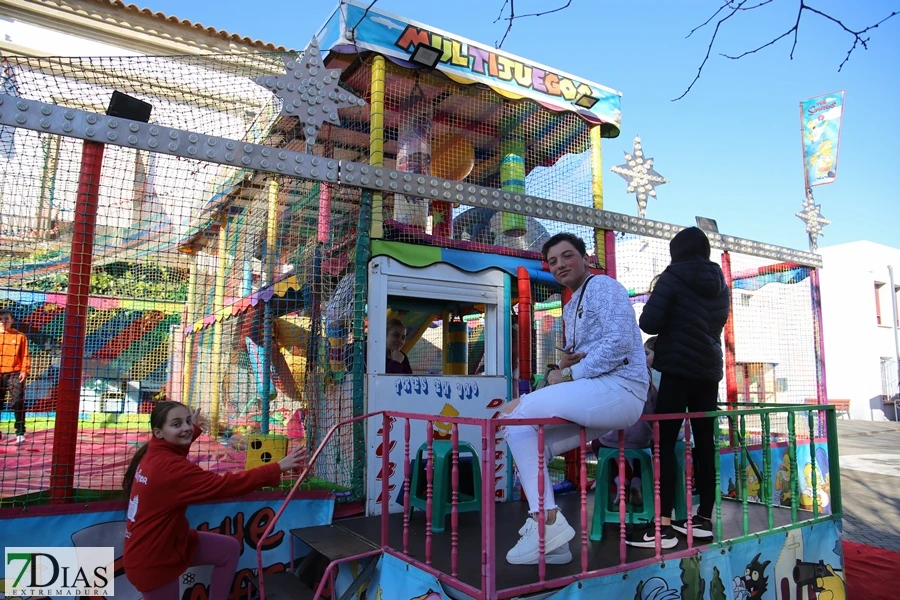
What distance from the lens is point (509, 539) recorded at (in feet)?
12.5

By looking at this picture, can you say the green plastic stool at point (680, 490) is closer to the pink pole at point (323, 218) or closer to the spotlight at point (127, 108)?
the pink pole at point (323, 218)

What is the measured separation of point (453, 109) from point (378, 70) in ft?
4.22

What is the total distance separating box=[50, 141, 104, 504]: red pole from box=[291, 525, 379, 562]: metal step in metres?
1.48

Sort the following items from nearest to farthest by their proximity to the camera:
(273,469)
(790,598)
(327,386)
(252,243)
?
1. (273,469)
2. (790,598)
3. (327,386)
4. (252,243)

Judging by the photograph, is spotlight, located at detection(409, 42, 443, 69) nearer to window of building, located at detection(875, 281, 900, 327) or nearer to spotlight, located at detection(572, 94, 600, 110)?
spotlight, located at detection(572, 94, 600, 110)

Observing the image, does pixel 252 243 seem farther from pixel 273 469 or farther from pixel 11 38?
pixel 11 38

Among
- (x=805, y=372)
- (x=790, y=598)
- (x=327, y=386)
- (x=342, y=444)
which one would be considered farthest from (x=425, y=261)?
(x=805, y=372)

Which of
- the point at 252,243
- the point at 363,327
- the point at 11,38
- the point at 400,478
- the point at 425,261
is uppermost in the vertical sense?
Answer: the point at 11,38

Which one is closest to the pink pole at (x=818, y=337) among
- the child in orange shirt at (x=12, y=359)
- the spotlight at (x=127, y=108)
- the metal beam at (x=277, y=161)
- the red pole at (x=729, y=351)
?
the red pole at (x=729, y=351)

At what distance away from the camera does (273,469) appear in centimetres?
326

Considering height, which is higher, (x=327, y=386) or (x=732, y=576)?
(x=327, y=386)

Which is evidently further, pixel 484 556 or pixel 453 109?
pixel 453 109

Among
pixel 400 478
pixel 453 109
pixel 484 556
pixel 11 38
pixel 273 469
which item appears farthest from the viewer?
pixel 11 38

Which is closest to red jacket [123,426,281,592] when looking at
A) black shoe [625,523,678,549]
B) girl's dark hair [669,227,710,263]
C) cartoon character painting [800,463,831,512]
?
black shoe [625,523,678,549]
